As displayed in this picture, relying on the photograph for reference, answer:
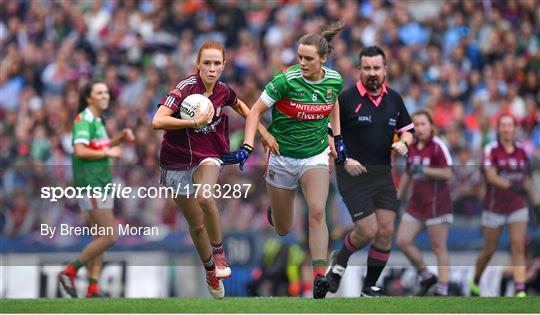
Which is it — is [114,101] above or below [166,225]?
above

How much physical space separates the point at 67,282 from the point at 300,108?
3454 millimetres

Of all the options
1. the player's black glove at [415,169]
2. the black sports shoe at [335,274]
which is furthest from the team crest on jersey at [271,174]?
the player's black glove at [415,169]

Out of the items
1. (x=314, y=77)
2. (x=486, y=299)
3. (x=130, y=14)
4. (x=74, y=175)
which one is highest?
(x=130, y=14)

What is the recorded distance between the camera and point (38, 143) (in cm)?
2136

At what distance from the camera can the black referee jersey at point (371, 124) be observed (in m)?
13.8

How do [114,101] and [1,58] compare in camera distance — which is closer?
[114,101]

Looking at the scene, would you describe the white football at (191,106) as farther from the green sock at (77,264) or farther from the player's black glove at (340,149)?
the green sock at (77,264)

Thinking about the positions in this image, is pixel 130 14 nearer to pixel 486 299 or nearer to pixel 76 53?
pixel 76 53

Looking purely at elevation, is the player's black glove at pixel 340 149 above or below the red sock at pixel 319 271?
above

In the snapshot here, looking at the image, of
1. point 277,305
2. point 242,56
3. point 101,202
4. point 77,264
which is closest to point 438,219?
point 277,305

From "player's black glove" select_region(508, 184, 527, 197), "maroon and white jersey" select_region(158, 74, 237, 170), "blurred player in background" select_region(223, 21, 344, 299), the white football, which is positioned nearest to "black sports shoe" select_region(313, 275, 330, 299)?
"blurred player in background" select_region(223, 21, 344, 299)

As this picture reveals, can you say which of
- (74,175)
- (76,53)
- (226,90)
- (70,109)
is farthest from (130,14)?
(226,90)

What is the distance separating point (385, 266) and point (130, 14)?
423 inches

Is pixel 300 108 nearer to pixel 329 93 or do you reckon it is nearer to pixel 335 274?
pixel 329 93
